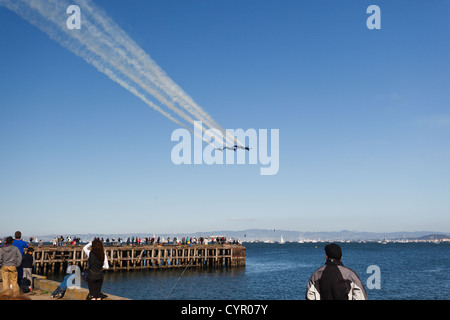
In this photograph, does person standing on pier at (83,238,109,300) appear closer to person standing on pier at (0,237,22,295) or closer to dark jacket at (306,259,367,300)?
person standing on pier at (0,237,22,295)

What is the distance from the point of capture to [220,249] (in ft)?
202

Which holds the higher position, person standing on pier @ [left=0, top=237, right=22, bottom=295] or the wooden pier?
person standing on pier @ [left=0, top=237, right=22, bottom=295]

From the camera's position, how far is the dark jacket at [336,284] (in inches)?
205

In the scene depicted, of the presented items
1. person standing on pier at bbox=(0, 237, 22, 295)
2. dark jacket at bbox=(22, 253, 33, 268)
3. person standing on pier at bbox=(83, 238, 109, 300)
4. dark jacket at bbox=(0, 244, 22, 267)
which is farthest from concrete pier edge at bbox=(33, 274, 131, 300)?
dark jacket at bbox=(0, 244, 22, 267)

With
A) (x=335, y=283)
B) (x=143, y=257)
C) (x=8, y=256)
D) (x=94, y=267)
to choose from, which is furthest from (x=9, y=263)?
(x=143, y=257)

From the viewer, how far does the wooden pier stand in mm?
48406

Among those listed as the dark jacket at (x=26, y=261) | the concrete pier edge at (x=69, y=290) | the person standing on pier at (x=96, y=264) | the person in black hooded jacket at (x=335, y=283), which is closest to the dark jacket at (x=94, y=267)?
the person standing on pier at (x=96, y=264)

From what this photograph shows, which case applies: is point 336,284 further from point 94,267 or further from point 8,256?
point 8,256

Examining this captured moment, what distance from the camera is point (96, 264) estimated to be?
9469 millimetres

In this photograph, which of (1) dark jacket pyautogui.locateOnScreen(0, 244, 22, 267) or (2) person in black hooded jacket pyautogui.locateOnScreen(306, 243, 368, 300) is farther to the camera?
(1) dark jacket pyautogui.locateOnScreen(0, 244, 22, 267)

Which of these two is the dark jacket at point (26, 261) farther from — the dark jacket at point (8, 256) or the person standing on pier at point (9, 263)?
the dark jacket at point (8, 256)

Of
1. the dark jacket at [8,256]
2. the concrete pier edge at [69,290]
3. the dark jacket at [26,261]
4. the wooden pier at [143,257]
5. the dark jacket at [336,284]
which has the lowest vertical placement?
the wooden pier at [143,257]

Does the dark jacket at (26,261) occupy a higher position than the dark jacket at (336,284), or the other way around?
the dark jacket at (336,284)
